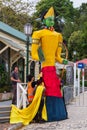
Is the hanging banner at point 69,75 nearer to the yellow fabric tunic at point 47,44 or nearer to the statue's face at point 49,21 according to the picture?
the statue's face at point 49,21

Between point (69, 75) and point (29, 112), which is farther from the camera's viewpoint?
point (69, 75)

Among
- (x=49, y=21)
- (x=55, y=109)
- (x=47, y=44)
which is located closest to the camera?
(x=47, y=44)

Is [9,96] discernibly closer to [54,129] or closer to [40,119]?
[40,119]

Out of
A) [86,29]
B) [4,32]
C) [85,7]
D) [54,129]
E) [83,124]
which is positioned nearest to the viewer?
[54,129]

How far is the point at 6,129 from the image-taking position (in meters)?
12.9

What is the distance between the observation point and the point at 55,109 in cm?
1480

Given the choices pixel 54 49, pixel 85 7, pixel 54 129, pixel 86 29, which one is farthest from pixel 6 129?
pixel 85 7

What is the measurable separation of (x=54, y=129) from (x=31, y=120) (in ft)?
5.88

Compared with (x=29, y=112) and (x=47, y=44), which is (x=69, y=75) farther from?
(x=29, y=112)

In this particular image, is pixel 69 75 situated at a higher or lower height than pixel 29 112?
higher

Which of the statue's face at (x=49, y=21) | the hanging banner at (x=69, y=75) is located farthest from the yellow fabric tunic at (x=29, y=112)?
the hanging banner at (x=69, y=75)

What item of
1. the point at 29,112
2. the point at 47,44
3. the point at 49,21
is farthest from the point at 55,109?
the point at 49,21

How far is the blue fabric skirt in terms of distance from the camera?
1465 centimetres

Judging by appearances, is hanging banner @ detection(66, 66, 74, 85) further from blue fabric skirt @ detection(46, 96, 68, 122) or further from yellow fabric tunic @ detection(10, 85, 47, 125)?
yellow fabric tunic @ detection(10, 85, 47, 125)
